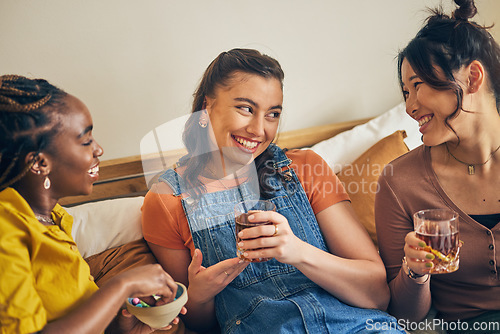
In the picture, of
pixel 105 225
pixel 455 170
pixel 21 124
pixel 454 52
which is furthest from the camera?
pixel 105 225

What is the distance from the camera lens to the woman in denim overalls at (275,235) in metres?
1.32

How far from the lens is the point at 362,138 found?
2.14 meters

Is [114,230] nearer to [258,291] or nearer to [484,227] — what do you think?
[258,291]

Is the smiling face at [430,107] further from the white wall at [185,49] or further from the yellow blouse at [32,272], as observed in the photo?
the yellow blouse at [32,272]

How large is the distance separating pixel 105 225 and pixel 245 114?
615 millimetres

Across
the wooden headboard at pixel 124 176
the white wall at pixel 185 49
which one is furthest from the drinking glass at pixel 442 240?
the white wall at pixel 185 49

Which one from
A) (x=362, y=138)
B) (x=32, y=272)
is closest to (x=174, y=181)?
(x=32, y=272)

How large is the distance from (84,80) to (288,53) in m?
0.92

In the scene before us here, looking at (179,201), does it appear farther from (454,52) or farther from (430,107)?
(454,52)

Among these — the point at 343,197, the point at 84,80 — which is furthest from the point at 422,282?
the point at 84,80

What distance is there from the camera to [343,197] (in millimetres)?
1529

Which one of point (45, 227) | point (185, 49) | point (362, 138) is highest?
point (185, 49)

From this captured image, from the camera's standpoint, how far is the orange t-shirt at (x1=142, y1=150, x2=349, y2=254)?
1474 millimetres

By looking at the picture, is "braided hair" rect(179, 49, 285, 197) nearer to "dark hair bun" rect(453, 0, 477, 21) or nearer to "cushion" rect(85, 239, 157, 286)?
"cushion" rect(85, 239, 157, 286)
